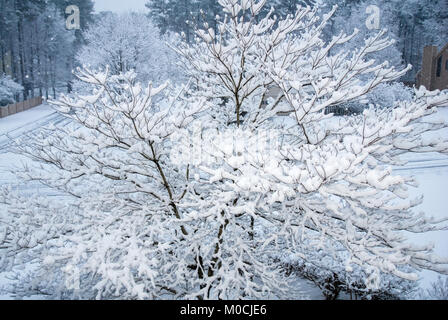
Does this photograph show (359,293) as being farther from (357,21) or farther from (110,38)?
(357,21)

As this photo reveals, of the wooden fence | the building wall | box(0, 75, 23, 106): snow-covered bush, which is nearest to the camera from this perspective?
the building wall

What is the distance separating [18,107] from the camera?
973 inches

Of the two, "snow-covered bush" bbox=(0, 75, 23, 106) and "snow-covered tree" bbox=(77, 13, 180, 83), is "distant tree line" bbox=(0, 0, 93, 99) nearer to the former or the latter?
"snow-covered bush" bbox=(0, 75, 23, 106)

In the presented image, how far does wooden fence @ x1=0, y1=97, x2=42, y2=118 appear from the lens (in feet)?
73.0

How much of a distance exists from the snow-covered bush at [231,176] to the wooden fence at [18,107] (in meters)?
23.2

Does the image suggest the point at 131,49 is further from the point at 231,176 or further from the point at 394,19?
the point at 394,19

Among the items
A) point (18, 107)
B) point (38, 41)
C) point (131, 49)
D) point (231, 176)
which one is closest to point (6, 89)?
point (18, 107)

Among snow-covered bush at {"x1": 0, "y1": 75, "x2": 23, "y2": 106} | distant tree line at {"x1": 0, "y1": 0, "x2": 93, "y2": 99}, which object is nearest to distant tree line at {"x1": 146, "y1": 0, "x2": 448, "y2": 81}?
distant tree line at {"x1": 0, "y1": 0, "x2": 93, "y2": 99}

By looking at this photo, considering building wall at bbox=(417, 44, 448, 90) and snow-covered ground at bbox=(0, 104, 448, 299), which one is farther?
building wall at bbox=(417, 44, 448, 90)

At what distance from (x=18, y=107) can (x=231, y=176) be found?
2847 centimetres

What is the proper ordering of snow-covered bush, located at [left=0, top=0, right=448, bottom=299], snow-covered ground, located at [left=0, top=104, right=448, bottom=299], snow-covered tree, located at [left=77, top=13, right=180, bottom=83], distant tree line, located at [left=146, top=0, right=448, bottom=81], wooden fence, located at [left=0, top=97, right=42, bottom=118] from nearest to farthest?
snow-covered bush, located at [left=0, top=0, right=448, bottom=299] → snow-covered ground, located at [left=0, top=104, right=448, bottom=299] → snow-covered tree, located at [left=77, top=13, right=180, bottom=83] → distant tree line, located at [left=146, top=0, right=448, bottom=81] → wooden fence, located at [left=0, top=97, right=42, bottom=118]

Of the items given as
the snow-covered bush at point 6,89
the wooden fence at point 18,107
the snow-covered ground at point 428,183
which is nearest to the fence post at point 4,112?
the wooden fence at point 18,107

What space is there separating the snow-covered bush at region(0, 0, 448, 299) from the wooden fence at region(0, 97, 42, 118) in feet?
76.0
